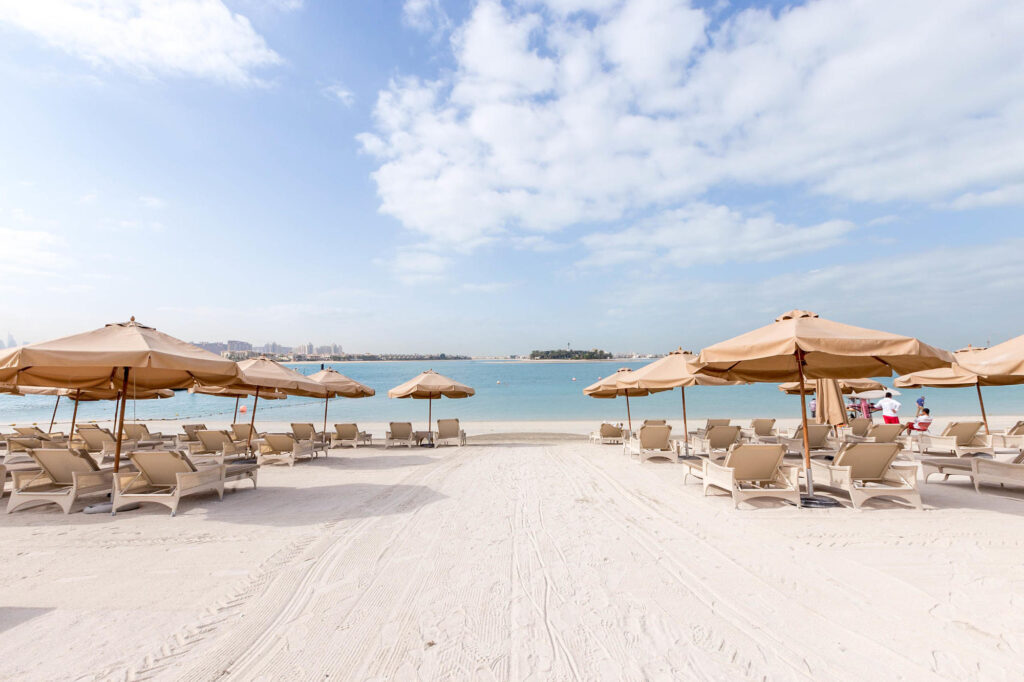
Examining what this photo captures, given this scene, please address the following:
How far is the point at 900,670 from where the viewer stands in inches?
90.2

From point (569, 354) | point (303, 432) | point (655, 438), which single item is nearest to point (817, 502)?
point (655, 438)

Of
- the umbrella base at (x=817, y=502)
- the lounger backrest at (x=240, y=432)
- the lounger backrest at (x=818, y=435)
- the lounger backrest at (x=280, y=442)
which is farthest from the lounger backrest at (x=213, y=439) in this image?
the lounger backrest at (x=818, y=435)

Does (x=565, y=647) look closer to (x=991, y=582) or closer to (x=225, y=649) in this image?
(x=225, y=649)

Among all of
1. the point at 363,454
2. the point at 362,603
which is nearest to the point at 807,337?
the point at 362,603

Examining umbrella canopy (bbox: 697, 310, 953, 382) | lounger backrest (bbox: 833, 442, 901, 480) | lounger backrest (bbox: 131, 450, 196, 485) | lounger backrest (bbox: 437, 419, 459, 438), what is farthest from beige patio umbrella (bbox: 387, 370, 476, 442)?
lounger backrest (bbox: 833, 442, 901, 480)

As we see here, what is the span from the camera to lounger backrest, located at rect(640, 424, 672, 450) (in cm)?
924

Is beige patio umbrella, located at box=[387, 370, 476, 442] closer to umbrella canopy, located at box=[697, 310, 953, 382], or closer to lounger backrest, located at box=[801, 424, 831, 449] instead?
umbrella canopy, located at box=[697, 310, 953, 382]

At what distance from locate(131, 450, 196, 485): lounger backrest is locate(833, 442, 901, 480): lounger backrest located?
8569 mm

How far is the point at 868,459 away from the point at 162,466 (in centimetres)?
918

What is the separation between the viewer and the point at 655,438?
9328 mm

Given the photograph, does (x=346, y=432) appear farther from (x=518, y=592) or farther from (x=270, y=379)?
(x=518, y=592)

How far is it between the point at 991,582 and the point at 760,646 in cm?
226

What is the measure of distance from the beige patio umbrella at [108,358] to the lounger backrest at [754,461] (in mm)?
6675

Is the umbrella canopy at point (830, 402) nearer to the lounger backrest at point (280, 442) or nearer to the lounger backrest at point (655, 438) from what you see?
the lounger backrest at point (655, 438)
